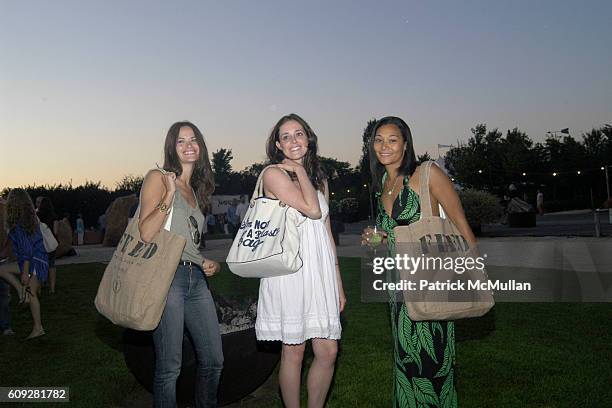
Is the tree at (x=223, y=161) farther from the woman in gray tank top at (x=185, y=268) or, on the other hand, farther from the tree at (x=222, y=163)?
the woman in gray tank top at (x=185, y=268)

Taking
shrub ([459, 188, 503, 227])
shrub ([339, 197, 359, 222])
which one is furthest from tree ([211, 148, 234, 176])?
shrub ([459, 188, 503, 227])

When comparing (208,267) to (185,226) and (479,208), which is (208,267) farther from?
(479,208)

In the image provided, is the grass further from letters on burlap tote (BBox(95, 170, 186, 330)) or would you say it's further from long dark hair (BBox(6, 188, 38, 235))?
letters on burlap tote (BBox(95, 170, 186, 330))

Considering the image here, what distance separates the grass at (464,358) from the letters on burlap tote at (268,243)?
7.24ft

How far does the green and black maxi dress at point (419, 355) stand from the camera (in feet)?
10.6

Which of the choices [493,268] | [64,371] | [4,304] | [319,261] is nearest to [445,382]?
[319,261]

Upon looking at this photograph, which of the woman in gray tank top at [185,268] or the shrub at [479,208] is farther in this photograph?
the shrub at [479,208]

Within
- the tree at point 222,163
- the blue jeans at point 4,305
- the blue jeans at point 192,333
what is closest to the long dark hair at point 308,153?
the blue jeans at point 192,333

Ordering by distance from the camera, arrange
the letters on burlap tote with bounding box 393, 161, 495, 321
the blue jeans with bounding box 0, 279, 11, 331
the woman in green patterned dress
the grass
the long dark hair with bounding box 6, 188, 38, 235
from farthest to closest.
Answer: the blue jeans with bounding box 0, 279, 11, 331 → the long dark hair with bounding box 6, 188, 38, 235 → the grass → the woman in green patterned dress → the letters on burlap tote with bounding box 393, 161, 495, 321

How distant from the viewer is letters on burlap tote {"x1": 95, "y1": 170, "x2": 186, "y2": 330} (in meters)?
3.24

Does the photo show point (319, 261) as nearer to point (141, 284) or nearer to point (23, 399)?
point (141, 284)

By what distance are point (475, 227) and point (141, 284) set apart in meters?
20.9

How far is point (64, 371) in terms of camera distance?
6371 millimetres
